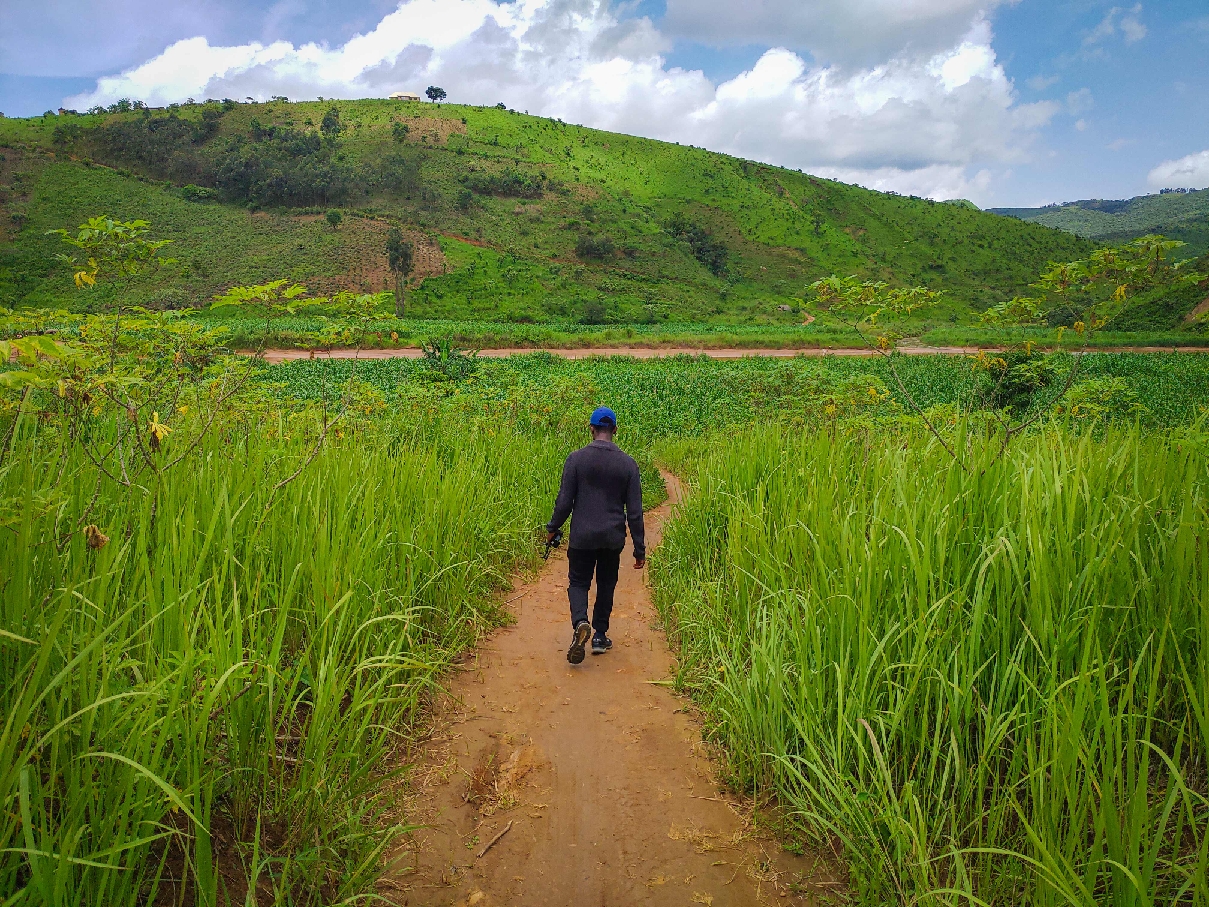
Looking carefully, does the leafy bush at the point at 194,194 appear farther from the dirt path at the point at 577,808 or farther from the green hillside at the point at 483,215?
the dirt path at the point at 577,808

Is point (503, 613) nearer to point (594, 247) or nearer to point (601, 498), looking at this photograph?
point (601, 498)

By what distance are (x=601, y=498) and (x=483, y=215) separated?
6810 cm

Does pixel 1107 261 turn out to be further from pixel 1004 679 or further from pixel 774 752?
pixel 774 752

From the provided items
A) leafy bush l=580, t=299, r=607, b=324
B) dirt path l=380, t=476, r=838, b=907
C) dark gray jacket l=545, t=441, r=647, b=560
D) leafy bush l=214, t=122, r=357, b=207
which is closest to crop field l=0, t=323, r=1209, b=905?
dirt path l=380, t=476, r=838, b=907

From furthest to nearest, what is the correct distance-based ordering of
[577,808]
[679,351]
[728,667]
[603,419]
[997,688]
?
[679,351] → [603,419] → [728,667] → [577,808] → [997,688]

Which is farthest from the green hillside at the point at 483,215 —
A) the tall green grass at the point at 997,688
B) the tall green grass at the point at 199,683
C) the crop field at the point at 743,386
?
the tall green grass at the point at 997,688

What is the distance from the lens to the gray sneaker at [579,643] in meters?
4.64

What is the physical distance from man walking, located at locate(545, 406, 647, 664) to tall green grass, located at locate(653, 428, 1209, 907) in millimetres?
1407

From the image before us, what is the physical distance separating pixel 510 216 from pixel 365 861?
72.1m

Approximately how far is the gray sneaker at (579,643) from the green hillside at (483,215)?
44595 millimetres

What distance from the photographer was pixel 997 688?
271 centimetres

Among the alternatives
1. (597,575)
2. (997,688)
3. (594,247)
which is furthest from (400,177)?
(997,688)

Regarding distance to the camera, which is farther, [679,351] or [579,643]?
[679,351]

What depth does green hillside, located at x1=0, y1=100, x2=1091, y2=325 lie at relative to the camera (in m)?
53.5
